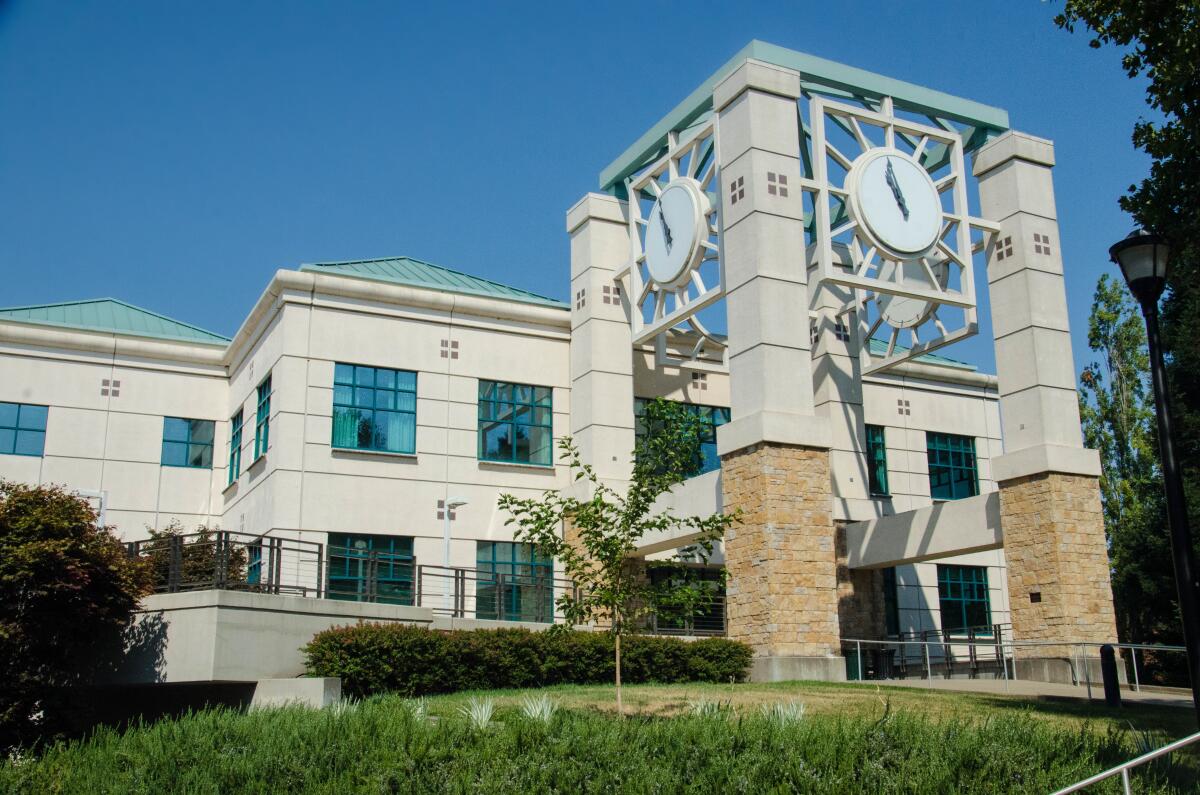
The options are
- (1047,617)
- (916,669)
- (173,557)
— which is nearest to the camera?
(173,557)

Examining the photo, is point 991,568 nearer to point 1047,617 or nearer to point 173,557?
point 1047,617

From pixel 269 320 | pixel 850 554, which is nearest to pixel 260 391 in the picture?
pixel 269 320

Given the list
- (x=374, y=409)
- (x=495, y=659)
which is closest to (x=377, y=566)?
(x=374, y=409)

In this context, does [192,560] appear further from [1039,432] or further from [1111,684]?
[1111,684]

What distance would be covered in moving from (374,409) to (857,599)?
1344cm

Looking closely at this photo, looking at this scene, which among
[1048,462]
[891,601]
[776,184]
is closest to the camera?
[1048,462]

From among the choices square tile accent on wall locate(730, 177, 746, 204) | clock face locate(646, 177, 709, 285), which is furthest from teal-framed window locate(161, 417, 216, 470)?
square tile accent on wall locate(730, 177, 746, 204)

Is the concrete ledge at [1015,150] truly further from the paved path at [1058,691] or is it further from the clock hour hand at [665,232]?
the paved path at [1058,691]

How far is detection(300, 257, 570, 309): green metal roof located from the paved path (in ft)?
50.6

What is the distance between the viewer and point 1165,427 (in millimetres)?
11625

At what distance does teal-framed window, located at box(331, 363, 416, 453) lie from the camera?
30.0m

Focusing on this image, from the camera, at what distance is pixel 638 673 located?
2288cm

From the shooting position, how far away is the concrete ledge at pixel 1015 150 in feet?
94.3

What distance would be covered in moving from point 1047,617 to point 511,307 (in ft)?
51.4
